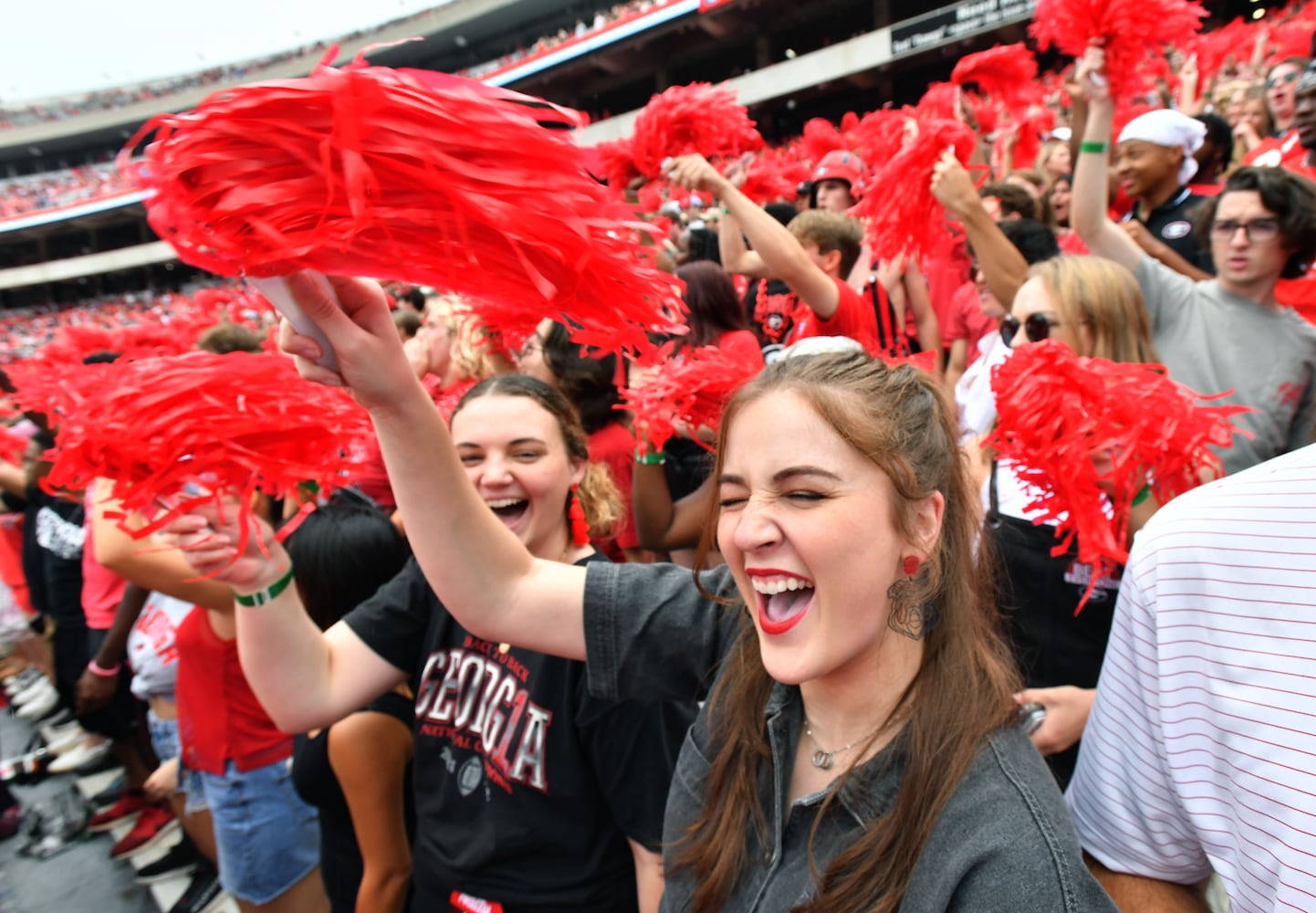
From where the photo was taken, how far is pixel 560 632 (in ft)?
4.57

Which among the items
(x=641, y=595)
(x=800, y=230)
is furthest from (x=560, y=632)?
(x=800, y=230)

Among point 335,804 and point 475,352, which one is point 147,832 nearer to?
point 335,804

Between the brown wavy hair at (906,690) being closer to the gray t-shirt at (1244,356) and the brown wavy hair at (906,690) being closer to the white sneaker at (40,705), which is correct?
the gray t-shirt at (1244,356)

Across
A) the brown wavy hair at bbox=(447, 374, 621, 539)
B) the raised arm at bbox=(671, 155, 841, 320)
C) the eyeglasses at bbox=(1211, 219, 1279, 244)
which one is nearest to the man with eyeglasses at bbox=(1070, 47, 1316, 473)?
the eyeglasses at bbox=(1211, 219, 1279, 244)

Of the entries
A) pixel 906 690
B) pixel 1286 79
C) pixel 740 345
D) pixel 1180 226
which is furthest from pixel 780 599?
pixel 1286 79

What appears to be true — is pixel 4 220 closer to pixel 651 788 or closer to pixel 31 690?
pixel 31 690

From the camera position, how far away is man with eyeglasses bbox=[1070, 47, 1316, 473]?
2.09 m

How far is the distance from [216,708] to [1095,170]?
3.30 meters

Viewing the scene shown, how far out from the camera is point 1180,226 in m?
3.34

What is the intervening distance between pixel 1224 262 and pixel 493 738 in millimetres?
2359

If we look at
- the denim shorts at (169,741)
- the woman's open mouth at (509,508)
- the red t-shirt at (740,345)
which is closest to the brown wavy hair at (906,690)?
the woman's open mouth at (509,508)

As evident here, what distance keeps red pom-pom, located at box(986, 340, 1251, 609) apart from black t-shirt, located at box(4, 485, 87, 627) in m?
4.11

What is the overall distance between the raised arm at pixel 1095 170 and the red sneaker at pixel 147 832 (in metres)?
4.77

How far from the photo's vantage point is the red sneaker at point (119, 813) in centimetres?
397
